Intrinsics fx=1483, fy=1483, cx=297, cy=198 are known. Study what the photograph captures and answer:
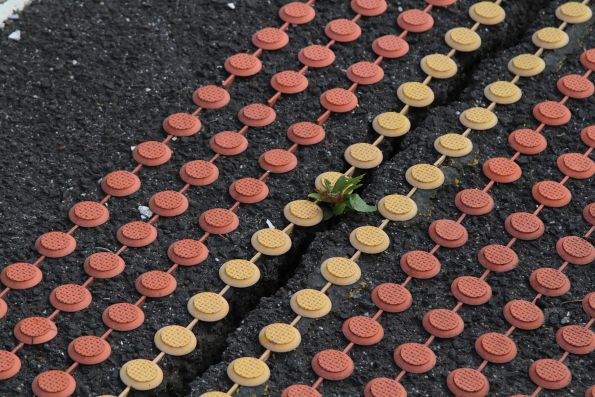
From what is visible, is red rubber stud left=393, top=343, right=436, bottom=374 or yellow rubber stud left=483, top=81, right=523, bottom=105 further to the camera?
yellow rubber stud left=483, top=81, right=523, bottom=105

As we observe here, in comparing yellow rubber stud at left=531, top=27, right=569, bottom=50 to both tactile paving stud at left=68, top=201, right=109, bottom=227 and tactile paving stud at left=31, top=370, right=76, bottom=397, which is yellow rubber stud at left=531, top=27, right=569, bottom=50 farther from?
tactile paving stud at left=31, top=370, right=76, bottom=397

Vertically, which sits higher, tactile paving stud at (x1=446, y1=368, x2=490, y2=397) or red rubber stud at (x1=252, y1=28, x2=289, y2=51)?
red rubber stud at (x1=252, y1=28, x2=289, y2=51)

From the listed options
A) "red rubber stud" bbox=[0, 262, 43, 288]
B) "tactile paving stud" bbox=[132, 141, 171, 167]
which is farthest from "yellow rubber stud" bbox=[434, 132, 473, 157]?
"red rubber stud" bbox=[0, 262, 43, 288]

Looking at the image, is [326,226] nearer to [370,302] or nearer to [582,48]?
[370,302]

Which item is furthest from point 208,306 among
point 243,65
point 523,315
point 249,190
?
point 243,65

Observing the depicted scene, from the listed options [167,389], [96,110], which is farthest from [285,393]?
[96,110]

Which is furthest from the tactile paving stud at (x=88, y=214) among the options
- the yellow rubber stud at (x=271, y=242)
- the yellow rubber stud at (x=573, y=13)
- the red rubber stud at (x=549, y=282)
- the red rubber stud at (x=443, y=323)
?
the yellow rubber stud at (x=573, y=13)
